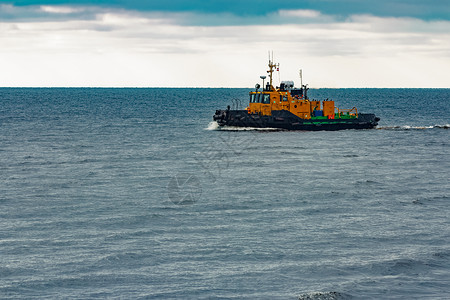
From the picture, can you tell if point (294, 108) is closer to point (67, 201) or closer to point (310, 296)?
point (67, 201)

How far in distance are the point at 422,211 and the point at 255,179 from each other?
11.3 meters

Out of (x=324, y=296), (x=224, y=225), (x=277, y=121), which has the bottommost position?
(x=324, y=296)

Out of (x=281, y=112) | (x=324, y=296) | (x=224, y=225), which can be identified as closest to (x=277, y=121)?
(x=281, y=112)

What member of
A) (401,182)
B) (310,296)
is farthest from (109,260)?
Result: (401,182)

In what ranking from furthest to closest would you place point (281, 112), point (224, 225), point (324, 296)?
point (281, 112) → point (224, 225) → point (324, 296)

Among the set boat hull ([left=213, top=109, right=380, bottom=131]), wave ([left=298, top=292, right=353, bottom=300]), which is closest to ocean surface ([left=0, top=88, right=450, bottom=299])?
wave ([left=298, top=292, right=353, bottom=300])

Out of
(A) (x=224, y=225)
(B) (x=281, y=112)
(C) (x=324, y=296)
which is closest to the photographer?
(C) (x=324, y=296)

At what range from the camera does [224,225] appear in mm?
24547

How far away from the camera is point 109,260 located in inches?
784

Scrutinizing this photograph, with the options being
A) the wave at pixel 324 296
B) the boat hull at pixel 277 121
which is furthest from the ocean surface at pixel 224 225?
the boat hull at pixel 277 121

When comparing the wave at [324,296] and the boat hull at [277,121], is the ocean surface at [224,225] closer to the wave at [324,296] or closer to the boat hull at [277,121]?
the wave at [324,296]

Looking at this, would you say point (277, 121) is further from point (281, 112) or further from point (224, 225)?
point (224, 225)

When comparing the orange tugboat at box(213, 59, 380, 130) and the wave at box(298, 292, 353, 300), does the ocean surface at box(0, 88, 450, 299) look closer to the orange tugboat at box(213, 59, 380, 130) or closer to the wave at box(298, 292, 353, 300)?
the wave at box(298, 292, 353, 300)

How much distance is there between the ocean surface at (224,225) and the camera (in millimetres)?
17877
